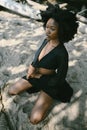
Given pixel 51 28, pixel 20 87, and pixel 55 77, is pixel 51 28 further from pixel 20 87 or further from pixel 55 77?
pixel 20 87

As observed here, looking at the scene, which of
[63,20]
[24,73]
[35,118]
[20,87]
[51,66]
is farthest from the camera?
[24,73]

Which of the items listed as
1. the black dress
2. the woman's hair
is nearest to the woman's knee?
the black dress

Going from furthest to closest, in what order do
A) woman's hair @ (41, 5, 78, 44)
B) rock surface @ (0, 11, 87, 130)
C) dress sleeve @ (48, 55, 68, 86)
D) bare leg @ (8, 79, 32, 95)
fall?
1. bare leg @ (8, 79, 32, 95)
2. rock surface @ (0, 11, 87, 130)
3. dress sleeve @ (48, 55, 68, 86)
4. woman's hair @ (41, 5, 78, 44)

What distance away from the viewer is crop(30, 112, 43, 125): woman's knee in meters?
3.87

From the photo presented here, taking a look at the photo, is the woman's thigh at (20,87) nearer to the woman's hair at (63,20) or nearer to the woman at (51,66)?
the woman at (51,66)

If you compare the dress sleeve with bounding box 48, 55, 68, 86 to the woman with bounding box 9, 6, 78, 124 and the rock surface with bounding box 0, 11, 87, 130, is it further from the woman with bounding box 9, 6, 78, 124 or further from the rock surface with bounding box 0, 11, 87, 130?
the rock surface with bounding box 0, 11, 87, 130

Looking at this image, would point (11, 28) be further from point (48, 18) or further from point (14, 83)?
point (48, 18)

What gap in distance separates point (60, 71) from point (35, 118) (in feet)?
2.67

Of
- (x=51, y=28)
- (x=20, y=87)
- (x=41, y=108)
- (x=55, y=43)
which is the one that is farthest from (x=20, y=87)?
(x=51, y=28)

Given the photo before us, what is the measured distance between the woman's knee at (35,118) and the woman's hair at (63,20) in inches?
48.0

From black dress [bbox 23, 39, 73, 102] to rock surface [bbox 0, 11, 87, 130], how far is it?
188mm

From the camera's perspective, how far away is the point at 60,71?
153 inches

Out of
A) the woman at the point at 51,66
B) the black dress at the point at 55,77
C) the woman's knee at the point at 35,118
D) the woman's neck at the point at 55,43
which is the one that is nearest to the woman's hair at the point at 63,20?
the woman at the point at 51,66

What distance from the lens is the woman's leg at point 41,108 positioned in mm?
3879
